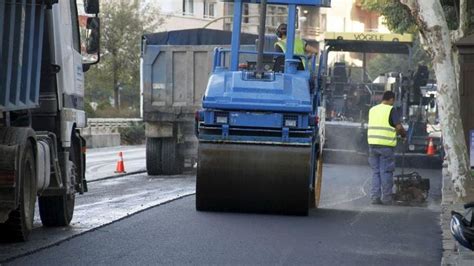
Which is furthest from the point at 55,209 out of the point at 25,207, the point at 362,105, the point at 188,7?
the point at 188,7

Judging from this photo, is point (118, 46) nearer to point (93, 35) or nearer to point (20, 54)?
point (93, 35)

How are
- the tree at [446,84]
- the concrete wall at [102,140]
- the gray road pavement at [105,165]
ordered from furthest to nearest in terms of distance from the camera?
the concrete wall at [102,140] < the gray road pavement at [105,165] < the tree at [446,84]

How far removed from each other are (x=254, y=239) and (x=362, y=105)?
1562 centimetres

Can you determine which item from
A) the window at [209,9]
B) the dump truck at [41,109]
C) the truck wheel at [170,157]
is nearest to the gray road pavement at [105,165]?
the truck wheel at [170,157]

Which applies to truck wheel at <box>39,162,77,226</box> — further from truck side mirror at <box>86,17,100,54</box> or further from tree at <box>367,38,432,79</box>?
tree at <box>367,38,432,79</box>

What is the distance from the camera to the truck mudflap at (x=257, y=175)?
12.5 m

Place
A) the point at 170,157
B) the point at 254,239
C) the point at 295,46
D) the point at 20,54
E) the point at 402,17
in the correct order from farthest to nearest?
the point at 402,17 → the point at 170,157 → the point at 295,46 → the point at 254,239 → the point at 20,54

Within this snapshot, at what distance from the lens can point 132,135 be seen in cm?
5012

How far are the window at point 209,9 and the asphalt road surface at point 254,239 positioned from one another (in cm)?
5683

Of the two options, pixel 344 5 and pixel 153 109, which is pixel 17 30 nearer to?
pixel 153 109

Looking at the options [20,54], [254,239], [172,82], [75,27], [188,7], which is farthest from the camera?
[188,7]

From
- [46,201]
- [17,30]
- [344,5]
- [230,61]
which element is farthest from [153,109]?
[344,5]

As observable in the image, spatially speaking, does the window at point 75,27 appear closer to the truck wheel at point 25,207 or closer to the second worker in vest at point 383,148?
the truck wheel at point 25,207

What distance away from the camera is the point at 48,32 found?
445 inches
